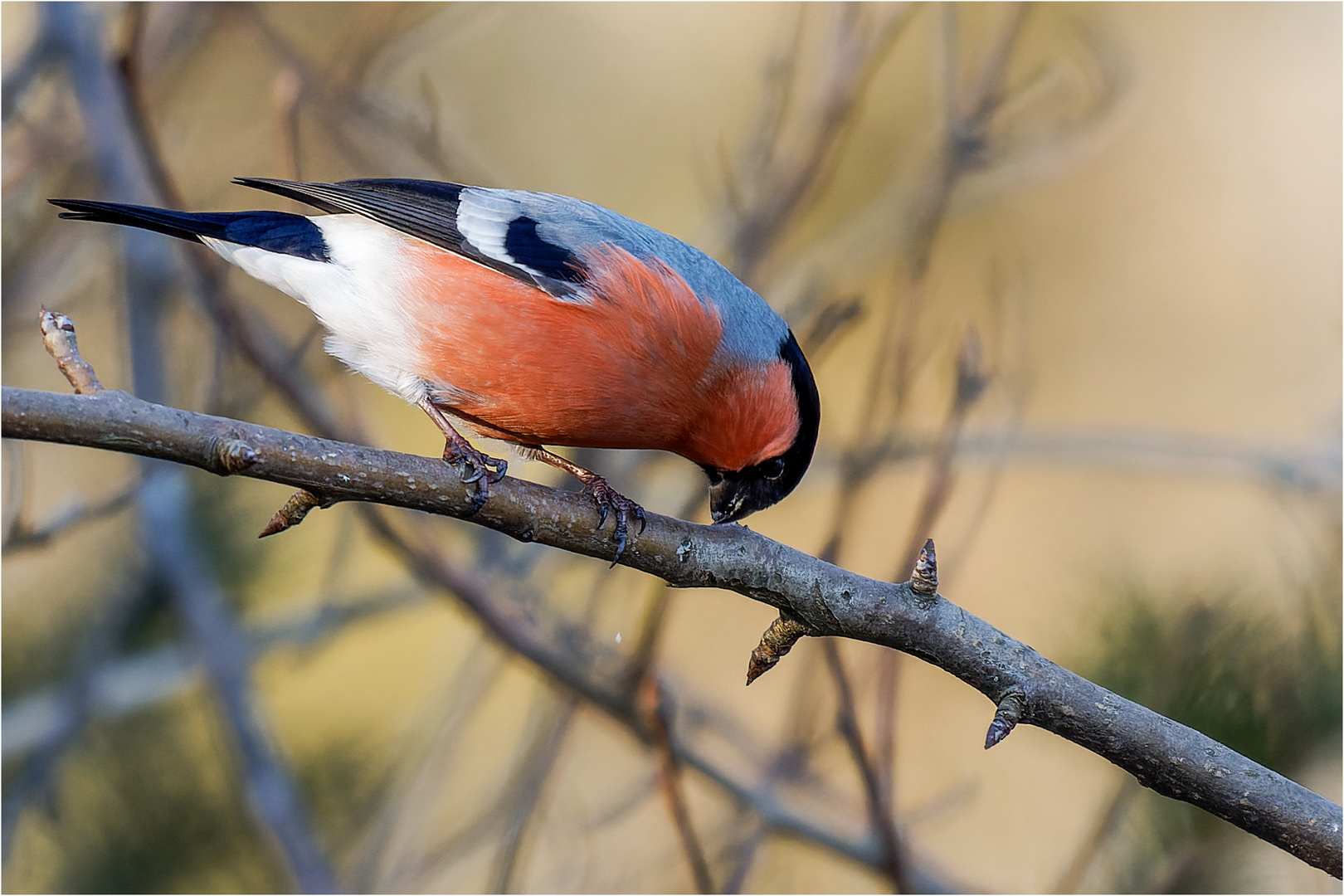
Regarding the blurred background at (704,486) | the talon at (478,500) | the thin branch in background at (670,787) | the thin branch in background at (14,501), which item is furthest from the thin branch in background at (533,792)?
the thin branch in background at (14,501)

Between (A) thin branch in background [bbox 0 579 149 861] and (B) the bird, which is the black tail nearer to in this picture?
(B) the bird

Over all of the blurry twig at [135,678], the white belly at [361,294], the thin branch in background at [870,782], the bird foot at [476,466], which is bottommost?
the blurry twig at [135,678]

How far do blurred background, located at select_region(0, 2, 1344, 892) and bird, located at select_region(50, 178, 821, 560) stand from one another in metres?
0.24

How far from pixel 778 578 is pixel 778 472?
2.63ft

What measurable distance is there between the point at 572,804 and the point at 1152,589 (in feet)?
8.01

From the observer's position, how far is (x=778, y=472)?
283 cm

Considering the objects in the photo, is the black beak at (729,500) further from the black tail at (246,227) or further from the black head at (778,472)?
the black tail at (246,227)

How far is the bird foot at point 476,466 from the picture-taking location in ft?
6.41

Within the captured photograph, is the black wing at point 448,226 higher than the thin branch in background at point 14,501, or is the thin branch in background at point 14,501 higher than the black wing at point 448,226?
the black wing at point 448,226

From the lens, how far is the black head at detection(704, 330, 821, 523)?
280cm

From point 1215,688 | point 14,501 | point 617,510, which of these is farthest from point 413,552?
point 1215,688

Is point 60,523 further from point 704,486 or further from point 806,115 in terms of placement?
point 806,115

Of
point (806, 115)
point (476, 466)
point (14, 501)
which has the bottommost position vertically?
point (14, 501)

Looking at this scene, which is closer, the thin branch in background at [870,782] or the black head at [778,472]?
the thin branch in background at [870,782]
